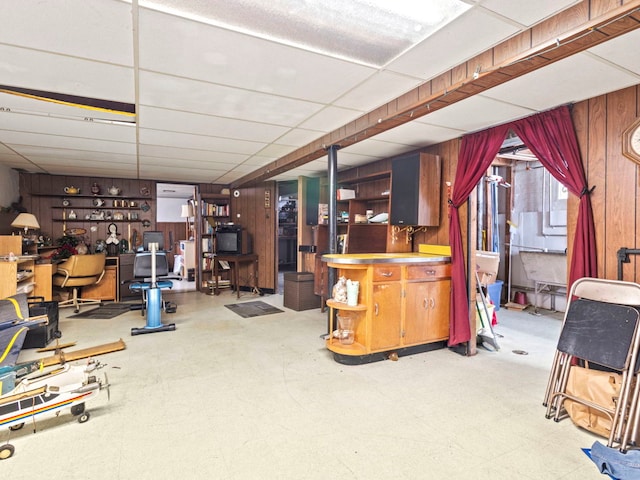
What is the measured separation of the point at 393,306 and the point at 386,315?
0.12 metres

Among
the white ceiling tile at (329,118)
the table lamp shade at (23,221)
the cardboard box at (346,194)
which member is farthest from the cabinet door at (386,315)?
the table lamp shade at (23,221)

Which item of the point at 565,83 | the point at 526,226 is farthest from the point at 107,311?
the point at 526,226

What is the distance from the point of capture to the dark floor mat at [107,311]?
17.6ft

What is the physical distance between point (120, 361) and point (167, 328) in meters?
1.07

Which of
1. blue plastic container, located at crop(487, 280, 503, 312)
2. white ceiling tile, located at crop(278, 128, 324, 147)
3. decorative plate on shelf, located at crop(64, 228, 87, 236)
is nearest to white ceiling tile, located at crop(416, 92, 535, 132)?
white ceiling tile, located at crop(278, 128, 324, 147)

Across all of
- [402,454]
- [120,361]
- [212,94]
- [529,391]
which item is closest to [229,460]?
[402,454]

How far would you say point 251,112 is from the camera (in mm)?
3232

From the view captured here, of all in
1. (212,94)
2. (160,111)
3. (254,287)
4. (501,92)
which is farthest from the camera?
(254,287)

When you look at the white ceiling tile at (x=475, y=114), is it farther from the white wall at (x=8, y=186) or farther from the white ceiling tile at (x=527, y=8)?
the white wall at (x=8, y=186)

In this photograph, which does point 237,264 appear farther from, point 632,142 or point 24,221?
point 632,142

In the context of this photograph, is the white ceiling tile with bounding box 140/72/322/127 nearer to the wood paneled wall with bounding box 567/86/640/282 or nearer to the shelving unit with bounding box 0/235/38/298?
the wood paneled wall with bounding box 567/86/640/282

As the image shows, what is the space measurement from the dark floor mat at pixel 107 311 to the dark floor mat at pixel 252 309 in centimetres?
173

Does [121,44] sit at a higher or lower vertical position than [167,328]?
higher

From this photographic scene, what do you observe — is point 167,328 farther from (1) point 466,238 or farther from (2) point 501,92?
(2) point 501,92
